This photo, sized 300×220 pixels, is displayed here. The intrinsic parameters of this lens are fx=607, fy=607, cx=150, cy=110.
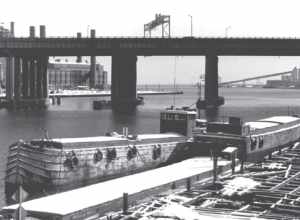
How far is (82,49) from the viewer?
16150 cm

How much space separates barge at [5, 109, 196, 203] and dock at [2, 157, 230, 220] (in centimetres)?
647

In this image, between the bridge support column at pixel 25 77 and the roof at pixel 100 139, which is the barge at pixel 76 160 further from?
the bridge support column at pixel 25 77

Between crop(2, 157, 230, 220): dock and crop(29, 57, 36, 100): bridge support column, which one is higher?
crop(29, 57, 36, 100): bridge support column

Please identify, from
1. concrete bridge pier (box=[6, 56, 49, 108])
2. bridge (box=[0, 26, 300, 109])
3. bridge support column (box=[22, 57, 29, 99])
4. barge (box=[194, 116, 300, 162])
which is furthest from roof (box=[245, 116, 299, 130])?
bridge support column (box=[22, 57, 29, 99])

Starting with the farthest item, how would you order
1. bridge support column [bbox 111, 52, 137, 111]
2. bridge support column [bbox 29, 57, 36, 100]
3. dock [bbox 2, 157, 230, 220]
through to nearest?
1. bridge support column [bbox 29, 57, 36, 100]
2. bridge support column [bbox 111, 52, 137, 111]
3. dock [bbox 2, 157, 230, 220]

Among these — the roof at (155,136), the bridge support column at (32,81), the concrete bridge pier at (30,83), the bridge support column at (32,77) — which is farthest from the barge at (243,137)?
the bridge support column at (32,77)

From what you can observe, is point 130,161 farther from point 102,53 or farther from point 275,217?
point 102,53

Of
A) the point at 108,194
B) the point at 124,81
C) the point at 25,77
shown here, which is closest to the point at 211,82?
the point at 124,81

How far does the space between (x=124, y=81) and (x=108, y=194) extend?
12552 centimetres

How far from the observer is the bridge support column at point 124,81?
540ft

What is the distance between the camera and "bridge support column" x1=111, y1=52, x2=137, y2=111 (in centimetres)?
16462

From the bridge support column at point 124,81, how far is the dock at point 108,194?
10979cm

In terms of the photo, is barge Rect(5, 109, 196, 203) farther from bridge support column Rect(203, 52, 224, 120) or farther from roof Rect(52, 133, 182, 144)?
bridge support column Rect(203, 52, 224, 120)

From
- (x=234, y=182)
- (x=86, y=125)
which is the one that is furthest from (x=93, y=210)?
(x=86, y=125)
